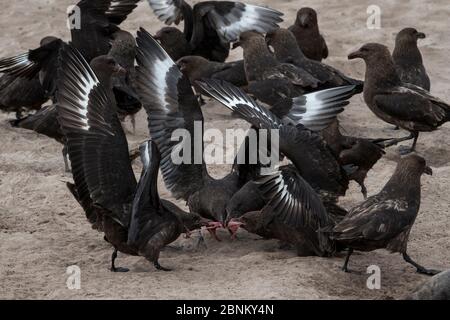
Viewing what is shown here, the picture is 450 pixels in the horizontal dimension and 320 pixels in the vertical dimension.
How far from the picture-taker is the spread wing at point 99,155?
24.0 ft

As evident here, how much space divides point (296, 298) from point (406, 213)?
1.05 metres

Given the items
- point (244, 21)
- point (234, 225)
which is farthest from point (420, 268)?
point (244, 21)

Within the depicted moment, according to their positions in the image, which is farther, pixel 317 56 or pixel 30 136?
pixel 317 56

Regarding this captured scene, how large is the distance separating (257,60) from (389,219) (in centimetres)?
355

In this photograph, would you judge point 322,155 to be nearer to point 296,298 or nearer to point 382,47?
point 296,298

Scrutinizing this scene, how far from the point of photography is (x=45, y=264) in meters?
7.56

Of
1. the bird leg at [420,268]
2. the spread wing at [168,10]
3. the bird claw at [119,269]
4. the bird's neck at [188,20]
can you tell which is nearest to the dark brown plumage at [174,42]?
the bird's neck at [188,20]

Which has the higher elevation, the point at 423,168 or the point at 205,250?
the point at 423,168

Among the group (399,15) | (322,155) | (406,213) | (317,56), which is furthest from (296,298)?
(399,15)

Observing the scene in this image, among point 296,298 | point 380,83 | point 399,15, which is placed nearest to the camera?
point 296,298

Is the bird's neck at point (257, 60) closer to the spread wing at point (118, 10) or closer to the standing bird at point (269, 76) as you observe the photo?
the standing bird at point (269, 76)

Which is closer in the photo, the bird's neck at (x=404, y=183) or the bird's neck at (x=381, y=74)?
the bird's neck at (x=404, y=183)

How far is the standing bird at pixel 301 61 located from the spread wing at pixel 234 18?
77 centimetres

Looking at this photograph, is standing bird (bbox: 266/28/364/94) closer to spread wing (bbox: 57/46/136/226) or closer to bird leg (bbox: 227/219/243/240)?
bird leg (bbox: 227/219/243/240)
